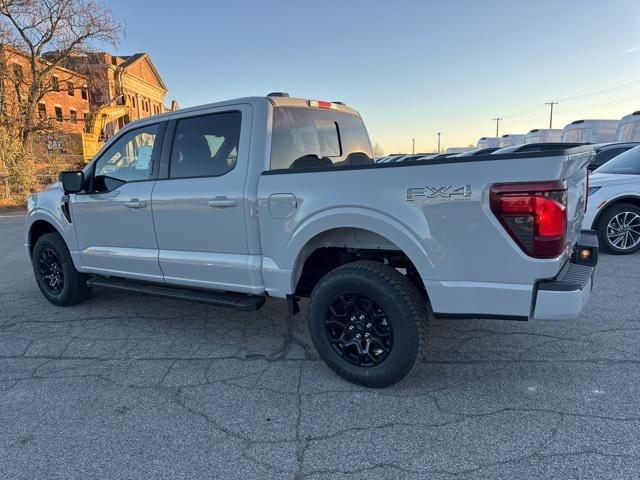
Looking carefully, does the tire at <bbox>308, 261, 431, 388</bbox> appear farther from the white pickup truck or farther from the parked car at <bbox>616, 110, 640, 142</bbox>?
the parked car at <bbox>616, 110, 640, 142</bbox>

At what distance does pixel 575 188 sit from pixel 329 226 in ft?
5.12

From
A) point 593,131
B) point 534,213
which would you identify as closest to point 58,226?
point 534,213

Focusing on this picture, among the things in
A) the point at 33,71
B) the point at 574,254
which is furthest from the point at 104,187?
the point at 33,71

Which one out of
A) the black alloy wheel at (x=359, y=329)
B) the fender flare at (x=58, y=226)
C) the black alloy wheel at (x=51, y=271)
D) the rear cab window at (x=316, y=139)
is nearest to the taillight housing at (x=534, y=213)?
the black alloy wheel at (x=359, y=329)

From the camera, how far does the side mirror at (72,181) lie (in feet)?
14.4

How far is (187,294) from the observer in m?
3.82

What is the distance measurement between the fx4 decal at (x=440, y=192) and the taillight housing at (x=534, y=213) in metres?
0.14

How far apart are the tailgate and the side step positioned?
87.4 inches

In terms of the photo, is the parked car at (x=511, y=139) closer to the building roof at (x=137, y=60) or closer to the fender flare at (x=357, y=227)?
the fender flare at (x=357, y=227)

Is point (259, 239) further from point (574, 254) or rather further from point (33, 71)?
point (33, 71)

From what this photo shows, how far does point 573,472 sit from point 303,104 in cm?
316

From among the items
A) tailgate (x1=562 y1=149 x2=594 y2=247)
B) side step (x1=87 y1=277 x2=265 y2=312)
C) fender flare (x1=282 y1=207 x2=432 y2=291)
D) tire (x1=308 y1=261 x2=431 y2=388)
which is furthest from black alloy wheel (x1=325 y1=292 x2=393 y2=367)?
tailgate (x1=562 y1=149 x2=594 y2=247)

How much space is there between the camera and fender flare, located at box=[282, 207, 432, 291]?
8.94 feet

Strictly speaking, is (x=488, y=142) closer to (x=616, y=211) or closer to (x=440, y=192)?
(x=616, y=211)
